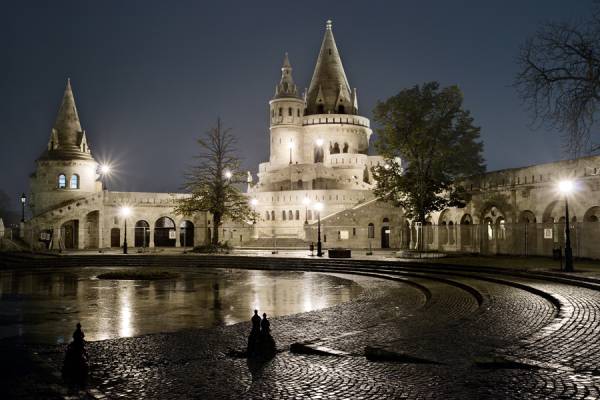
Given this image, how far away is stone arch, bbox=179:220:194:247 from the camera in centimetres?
5747

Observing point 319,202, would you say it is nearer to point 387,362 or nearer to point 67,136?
point 67,136

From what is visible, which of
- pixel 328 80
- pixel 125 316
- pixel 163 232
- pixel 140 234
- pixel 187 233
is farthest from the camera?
pixel 328 80

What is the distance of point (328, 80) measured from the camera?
259 feet

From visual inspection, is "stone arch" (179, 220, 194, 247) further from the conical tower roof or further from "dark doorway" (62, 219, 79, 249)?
the conical tower roof

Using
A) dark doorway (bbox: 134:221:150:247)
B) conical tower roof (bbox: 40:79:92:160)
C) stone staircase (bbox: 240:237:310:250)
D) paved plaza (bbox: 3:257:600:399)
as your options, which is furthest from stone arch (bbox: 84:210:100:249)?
paved plaza (bbox: 3:257:600:399)

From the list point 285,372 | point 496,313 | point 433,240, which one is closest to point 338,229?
point 433,240

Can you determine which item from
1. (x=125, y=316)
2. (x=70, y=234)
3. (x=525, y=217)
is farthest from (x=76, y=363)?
(x=70, y=234)

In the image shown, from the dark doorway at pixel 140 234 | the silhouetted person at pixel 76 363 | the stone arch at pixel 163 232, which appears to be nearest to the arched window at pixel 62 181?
the dark doorway at pixel 140 234

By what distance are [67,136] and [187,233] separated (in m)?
14.7

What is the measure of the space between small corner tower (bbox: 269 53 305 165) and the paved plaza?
205 ft

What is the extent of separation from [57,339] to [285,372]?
5527 millimetres

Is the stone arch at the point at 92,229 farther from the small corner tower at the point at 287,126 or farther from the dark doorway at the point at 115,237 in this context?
the small corner tower at the point at 287,126

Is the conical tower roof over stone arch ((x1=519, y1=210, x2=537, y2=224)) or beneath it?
over

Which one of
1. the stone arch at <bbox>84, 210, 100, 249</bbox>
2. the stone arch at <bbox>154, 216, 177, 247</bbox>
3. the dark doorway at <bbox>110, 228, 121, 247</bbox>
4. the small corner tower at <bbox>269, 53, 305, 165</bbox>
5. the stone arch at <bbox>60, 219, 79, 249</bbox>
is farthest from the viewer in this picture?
the small corner tower at <bbox>269, 53, 305, 165</bbox>
